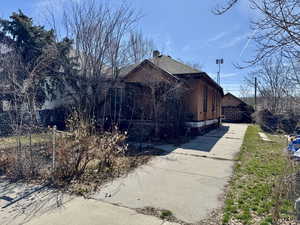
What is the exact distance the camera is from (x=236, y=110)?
2642 cm

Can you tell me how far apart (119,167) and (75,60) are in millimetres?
7926

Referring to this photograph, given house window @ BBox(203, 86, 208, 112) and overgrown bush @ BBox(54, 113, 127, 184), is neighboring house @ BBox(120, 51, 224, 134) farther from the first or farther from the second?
overgrown bush @ BBox(54, 113, 127, 184)

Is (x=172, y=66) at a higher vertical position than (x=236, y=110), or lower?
higher

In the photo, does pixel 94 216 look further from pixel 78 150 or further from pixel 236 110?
pixel 236 110

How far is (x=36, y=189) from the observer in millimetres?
3891

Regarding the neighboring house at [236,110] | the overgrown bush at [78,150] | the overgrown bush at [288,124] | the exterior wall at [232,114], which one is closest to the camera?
the overgrown bush at [78,150]

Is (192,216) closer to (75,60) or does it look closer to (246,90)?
(75,60)

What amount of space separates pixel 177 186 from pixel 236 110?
25.0 meters

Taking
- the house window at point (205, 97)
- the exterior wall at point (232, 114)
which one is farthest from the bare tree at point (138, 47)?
the exterior wall at point (232, 114)

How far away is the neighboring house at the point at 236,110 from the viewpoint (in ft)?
84.4

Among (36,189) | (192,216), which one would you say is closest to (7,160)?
(36,189)

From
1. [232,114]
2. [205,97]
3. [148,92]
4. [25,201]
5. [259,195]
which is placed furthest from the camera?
[232,114]

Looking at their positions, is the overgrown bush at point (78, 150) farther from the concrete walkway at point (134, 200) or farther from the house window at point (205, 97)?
the house window at point (205, 97)

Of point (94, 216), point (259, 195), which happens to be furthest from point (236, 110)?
point (94, 216)
